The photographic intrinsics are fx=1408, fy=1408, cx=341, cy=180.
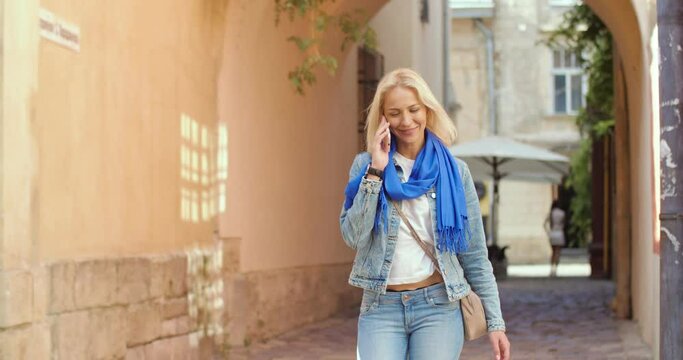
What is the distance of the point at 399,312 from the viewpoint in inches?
169

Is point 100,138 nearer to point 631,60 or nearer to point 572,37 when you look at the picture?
point 631,60

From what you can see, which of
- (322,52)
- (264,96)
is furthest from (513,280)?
(264,96)

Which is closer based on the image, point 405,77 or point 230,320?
point 405,77

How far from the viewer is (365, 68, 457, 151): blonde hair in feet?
14.3

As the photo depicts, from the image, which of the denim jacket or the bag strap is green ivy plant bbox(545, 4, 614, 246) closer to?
the denim jacket

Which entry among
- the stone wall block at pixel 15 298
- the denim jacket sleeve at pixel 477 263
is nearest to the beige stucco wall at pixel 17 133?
the stone wall block at pixel 15 298

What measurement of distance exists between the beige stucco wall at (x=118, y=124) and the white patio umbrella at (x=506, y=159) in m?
12.8

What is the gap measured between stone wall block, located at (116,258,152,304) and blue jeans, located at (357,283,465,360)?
337cm

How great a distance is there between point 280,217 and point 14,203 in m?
6.07

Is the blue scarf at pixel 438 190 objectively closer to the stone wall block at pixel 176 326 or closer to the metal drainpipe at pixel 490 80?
the stone wall block at pixel 176 326

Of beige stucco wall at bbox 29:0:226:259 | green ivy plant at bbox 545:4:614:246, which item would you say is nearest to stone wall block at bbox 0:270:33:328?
beige stucco wall at bbox 29:0:226:259

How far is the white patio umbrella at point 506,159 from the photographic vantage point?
22.2m

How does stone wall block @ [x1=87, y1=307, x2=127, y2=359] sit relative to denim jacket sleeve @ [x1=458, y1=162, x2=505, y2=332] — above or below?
below

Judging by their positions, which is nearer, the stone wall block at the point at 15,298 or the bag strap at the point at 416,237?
the bag strap at the point at 416,237
